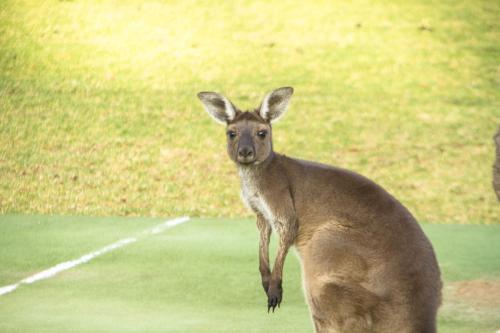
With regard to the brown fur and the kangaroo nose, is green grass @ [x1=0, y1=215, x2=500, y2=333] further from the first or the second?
the kangaroo nose

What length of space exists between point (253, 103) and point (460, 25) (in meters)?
5.40

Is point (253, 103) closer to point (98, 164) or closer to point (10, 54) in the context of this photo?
point (98, 164)

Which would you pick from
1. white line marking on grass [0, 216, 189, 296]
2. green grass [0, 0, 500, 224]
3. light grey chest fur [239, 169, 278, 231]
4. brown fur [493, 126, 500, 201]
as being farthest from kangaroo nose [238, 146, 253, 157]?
green grass [0, 0, 500, 224]

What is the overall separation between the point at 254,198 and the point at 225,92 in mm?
12308

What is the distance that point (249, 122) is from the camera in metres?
4.70

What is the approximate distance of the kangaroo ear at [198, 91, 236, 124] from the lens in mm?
4738

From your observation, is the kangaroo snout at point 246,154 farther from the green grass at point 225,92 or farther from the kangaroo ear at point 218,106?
the green grass at point 225,92

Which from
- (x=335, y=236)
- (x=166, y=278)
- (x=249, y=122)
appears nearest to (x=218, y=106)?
(x=249, y=122)

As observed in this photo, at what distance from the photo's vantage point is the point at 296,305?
780 cm

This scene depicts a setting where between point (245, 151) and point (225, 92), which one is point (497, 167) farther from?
point (225, 92)

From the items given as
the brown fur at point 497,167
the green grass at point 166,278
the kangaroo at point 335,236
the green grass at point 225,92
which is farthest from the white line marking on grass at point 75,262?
the kangaroo at point 335,236

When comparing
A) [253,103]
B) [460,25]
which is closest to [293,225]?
[253,103]

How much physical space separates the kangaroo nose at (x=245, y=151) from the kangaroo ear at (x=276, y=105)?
0.69 feet

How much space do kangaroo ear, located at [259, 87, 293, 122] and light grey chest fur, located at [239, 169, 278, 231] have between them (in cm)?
27
